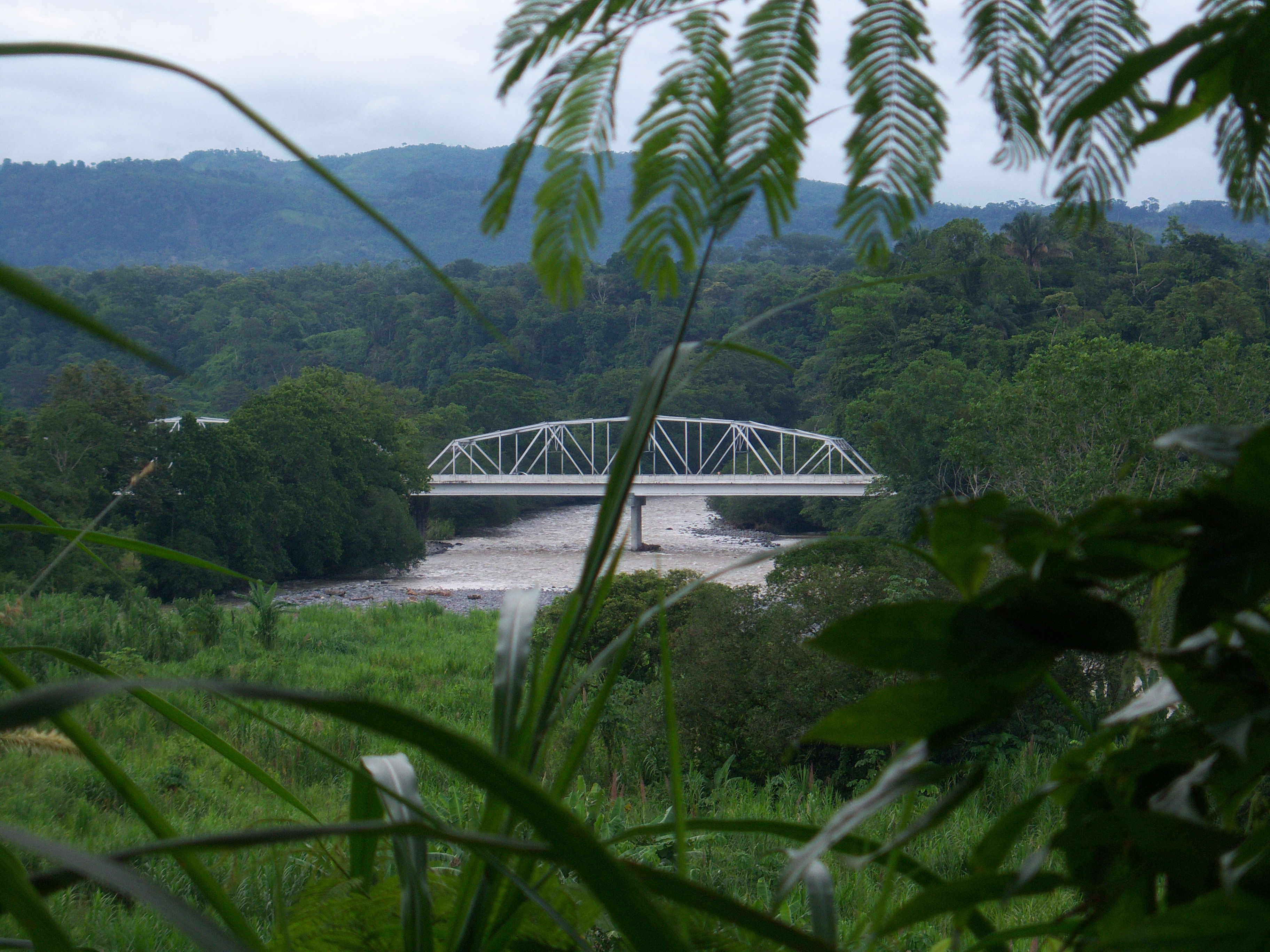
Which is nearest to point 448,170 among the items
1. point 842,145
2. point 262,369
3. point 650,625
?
point 262,369

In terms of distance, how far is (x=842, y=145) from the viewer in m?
0.52

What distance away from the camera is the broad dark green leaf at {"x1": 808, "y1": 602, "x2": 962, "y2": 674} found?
26 centimetres

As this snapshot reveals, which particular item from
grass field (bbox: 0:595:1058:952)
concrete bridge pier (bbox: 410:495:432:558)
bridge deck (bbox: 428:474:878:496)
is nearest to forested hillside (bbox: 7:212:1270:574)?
bridge deck (bbox: 428:474:878:496)

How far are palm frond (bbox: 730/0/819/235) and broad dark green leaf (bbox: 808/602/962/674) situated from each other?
0.31 m

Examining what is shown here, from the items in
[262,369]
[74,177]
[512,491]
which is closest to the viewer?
[512,491]

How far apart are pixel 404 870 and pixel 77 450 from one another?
1655cm

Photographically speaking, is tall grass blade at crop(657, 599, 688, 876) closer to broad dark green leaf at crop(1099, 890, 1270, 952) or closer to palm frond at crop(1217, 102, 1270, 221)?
broad dark green leaf at crop(1099, 890, 1270, 952)

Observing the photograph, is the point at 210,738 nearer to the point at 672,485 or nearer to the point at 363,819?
the point at 363,819

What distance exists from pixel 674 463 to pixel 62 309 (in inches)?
1461

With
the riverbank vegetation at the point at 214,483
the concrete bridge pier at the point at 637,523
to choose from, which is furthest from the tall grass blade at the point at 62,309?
the concrete bridge pier at the point at 637,523

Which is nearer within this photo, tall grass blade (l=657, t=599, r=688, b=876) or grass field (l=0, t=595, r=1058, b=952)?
tall grass blade (l=657, t=599, r=688, b=876)

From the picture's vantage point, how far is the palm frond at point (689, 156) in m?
0.49

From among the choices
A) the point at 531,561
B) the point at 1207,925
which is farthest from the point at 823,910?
the point at 531,561

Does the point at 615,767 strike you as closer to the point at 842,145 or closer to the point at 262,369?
the point at 842,145
